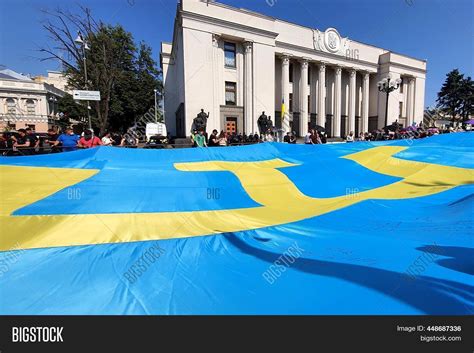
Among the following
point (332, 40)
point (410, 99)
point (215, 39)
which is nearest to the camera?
point (215, 39)

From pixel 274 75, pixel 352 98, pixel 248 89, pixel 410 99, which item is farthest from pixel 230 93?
pixel 410 99

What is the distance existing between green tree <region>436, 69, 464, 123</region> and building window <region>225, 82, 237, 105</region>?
5281 cm

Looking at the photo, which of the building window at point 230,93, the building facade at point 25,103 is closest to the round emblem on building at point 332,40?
the building window at point 230,93

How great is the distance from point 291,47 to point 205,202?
29.7 meters

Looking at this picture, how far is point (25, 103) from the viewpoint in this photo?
2050 inches

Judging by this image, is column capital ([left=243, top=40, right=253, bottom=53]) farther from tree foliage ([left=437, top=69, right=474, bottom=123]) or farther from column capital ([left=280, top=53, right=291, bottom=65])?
tree foliage ([left=437, top=69, right=474, bottom=123])

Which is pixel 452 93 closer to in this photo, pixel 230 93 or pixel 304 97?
pixel 304 97

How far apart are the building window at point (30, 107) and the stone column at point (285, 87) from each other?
57579mm

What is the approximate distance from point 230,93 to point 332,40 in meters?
17.8

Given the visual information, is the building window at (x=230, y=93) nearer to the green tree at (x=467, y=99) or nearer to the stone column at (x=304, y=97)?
the stone column at (x=304, y=97)

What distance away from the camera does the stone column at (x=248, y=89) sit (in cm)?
2439

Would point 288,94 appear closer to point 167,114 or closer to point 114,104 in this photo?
point 167,114

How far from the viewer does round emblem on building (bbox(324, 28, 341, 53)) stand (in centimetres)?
3078

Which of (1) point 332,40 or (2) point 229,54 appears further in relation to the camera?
(1) point 332,40
